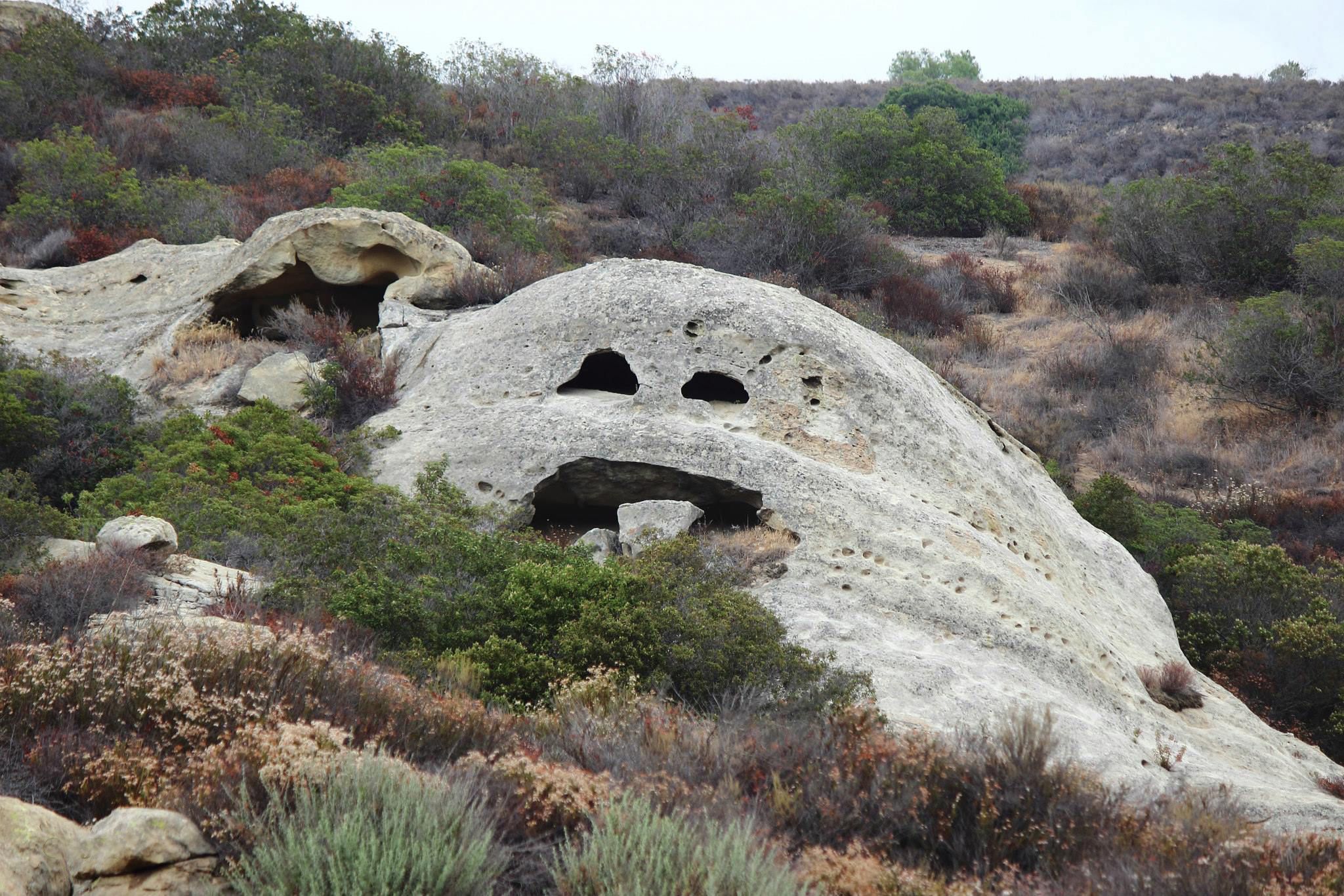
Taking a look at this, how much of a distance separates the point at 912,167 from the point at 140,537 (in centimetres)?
2192

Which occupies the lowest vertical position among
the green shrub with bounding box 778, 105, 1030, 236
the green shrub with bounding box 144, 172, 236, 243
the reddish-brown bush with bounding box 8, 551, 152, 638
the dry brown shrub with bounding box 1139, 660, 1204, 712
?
the dry brown shrub with bounding box 1139, 660, 1204, 712

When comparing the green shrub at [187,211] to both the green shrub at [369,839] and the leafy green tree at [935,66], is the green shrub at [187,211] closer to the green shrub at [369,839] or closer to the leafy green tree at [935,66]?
the green shrub at [369,839]

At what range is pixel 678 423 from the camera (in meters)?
8.95

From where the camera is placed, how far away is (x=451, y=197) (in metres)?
18.0

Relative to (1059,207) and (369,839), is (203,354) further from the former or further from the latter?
(1059,207)

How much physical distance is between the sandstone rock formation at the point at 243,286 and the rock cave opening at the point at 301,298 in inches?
0.6

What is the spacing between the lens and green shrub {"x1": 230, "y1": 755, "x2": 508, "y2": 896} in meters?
3.34

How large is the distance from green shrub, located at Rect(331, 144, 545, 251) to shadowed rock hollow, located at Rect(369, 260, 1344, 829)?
19.3ft

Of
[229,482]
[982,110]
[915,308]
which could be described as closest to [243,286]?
[229,482]

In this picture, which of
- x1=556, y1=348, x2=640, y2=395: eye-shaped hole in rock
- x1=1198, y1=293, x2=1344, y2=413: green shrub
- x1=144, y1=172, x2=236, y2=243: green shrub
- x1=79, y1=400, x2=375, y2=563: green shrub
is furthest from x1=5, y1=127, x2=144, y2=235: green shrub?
x1=1198, y1=293, x2=1344, y2=413: green shrub

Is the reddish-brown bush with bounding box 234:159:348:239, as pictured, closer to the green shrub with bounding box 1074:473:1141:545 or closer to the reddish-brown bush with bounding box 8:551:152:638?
the reddish-brown bush with bounding box 8:551:152:638

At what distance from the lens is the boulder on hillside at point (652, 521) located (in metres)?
7.99

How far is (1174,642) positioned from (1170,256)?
47.2 feet

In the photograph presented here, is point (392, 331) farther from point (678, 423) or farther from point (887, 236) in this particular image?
point (887, 236)
